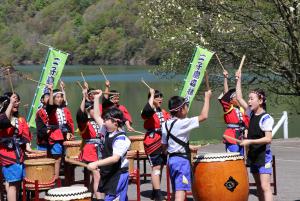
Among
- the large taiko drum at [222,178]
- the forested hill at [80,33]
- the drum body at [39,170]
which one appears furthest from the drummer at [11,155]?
the forested hill at [80,33]

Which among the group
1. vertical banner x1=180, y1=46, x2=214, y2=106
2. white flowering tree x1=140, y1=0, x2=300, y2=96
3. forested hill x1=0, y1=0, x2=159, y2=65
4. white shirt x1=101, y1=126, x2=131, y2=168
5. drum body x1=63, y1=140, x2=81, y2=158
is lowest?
drum body x1=63, y1=140, x2=81, y2=158

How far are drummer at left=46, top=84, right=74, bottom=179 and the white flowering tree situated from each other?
8.21 meters

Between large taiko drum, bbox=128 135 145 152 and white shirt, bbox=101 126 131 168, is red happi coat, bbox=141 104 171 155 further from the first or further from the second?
white shirt, bbox=101 126 131 168

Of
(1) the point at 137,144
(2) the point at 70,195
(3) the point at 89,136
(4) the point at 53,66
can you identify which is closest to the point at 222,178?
(3) the point at 89,136

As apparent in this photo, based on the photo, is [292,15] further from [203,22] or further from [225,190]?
[225,190]

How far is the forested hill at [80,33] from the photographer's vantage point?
11469cm

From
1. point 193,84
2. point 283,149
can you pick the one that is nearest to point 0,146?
point 193,84

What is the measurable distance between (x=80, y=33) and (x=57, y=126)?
11754cm

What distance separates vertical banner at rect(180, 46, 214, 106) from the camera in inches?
473

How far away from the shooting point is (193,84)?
1266 cm

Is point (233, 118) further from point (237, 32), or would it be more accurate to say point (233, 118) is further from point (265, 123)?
point (237, 32)

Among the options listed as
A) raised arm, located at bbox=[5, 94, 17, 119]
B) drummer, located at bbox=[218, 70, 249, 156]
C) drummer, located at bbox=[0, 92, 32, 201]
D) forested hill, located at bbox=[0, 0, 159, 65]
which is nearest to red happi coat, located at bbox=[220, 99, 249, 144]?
drummer, located at bbox=[218, 70, 249, 156]

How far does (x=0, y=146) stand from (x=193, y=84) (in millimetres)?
5497

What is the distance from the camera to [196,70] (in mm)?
12336
